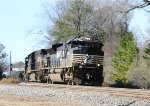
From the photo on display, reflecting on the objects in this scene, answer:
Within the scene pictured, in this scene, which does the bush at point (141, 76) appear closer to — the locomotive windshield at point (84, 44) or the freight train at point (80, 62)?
the freight train at point (80, 62)

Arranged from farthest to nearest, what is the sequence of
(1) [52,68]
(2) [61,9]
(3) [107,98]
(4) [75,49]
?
(2) [61,9] < (1) [52,68] < (4) [75,49] < (3) [107,98]

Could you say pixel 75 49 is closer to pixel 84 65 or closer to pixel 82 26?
pixel 84 65

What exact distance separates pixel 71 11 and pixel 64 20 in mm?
1793

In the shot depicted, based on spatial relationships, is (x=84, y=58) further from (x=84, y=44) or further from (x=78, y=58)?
(x=84, y=44)

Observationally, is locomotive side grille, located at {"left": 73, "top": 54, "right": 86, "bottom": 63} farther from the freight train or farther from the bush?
the bush

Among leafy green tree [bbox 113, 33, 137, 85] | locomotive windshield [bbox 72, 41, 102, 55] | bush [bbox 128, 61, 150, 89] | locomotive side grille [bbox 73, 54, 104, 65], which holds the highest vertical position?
leafy green tree [bbox 113, 33, 137, 85]

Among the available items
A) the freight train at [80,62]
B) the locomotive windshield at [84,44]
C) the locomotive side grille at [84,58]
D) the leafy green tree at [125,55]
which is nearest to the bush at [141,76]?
the freight train at [80,62]

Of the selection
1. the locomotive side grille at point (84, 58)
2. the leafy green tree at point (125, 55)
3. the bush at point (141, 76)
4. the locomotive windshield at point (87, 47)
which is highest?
the leafy green tree at point (125, 55)

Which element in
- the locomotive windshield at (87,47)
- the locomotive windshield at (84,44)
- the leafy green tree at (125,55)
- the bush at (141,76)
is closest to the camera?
the locomotive windshield at (87,47)

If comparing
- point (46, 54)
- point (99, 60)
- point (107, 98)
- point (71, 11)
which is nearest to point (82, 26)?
point (71, 11)

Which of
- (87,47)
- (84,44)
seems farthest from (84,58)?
(84,44)

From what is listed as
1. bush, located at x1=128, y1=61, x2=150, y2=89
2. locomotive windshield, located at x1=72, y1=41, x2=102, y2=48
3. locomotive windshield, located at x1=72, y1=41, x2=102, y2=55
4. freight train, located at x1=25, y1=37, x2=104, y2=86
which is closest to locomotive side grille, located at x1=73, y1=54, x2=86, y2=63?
freight train, located at x1=25, y1=37, x2=104, y2=86

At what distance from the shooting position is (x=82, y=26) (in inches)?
2554

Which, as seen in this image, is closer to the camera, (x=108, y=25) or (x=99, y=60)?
(x=99, y=60)
